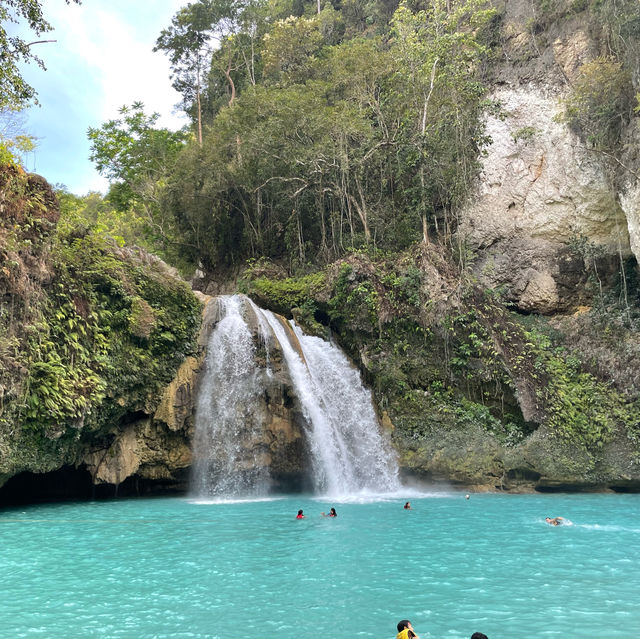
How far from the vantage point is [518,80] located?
72.0 ft

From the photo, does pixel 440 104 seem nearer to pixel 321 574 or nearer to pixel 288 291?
pixel 288 291

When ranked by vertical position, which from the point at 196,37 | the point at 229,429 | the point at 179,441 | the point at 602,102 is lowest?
the point at 179,441

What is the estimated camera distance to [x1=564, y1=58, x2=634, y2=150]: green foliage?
17.8 meters

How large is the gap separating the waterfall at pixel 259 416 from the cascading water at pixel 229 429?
0.08 feet

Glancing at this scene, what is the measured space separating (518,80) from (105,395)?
19211 mm

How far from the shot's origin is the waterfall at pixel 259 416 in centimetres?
1462

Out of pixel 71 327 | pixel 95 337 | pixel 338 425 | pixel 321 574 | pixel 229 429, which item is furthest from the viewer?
pixel 338 425

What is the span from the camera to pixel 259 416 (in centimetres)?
1505

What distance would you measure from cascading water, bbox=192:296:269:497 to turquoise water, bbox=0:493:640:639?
2620 millimetres

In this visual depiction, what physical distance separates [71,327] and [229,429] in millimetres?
4733

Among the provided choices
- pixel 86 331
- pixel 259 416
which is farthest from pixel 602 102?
pixel 86 331

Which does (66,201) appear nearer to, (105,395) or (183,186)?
(105,395)

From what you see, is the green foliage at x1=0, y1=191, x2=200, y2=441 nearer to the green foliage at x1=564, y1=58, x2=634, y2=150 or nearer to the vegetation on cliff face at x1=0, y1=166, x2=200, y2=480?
the vegetation on cliff face at x1=0, y1=166, x2=200, y2=480

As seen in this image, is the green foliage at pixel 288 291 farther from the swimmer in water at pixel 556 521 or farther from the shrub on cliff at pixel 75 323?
the swimmer in water at pixel 556 521
